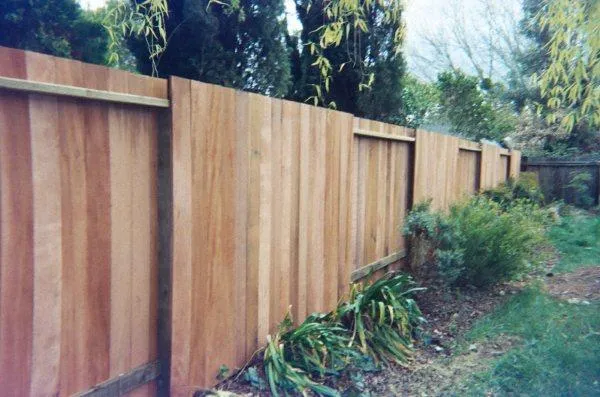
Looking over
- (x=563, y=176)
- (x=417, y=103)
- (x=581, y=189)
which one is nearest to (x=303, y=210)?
(x=417, y=103)

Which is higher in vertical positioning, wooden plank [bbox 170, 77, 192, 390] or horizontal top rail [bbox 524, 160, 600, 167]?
horizontal top rail [bbox 524, 160, 600, 167]

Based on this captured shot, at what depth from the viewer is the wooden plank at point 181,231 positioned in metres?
2.49

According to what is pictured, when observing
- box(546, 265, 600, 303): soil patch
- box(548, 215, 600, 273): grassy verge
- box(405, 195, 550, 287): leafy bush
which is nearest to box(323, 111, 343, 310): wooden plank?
box(405, 195, 550, 287): leafy bush

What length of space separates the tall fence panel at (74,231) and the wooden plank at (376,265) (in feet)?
8.11

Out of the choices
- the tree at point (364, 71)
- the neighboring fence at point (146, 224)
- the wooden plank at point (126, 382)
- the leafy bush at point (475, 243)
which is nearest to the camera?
the neighboring fence at point (146, 224)

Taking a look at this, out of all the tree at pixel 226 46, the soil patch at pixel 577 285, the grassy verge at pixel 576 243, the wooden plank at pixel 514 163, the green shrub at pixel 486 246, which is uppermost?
the tree at pixel 226 46

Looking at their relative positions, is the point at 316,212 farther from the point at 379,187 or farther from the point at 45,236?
the point at 45,236

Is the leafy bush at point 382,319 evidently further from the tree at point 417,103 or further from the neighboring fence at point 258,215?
the tree at point 417,103

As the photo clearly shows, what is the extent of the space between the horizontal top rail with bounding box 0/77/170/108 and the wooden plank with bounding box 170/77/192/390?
0.11 metres

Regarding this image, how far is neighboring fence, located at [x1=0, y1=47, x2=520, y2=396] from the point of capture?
1909mm

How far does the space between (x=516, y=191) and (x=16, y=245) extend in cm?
1077

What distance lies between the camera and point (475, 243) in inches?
195

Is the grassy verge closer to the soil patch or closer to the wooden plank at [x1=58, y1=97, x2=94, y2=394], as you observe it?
the soil patch

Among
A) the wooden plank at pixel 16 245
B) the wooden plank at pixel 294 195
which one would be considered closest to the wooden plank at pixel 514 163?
the wooden plank at pixel 294 195
